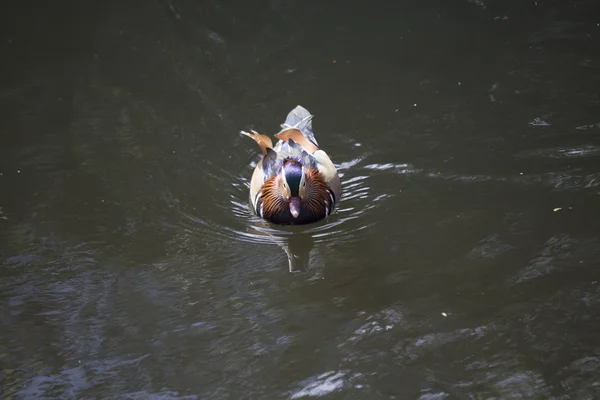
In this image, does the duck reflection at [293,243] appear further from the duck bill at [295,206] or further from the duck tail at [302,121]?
the duck tail at [302,121]

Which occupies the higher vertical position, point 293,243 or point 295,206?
point 295,206

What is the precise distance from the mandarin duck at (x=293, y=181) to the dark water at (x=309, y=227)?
16cm

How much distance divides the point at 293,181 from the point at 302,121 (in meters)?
0.89

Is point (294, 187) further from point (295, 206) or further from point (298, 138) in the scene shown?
point (298, 138)

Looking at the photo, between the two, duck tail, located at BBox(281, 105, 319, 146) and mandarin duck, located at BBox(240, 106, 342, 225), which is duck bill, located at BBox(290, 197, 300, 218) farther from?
duck tail, located at BBox(281, 105, 319, 146)

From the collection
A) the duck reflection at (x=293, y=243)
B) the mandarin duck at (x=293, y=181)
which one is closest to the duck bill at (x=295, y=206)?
the mandarin duck at (x=293, y=181)

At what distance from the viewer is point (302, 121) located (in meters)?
6.51

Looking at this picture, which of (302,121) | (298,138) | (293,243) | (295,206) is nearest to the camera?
(293,243)

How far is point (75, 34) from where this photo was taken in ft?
28.5

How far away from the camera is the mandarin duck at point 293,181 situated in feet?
19.0

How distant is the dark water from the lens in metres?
4.25

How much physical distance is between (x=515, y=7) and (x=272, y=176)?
169 inches

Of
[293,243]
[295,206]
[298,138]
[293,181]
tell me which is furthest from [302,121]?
[293,243]

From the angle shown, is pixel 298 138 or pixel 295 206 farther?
pixel 298 138
